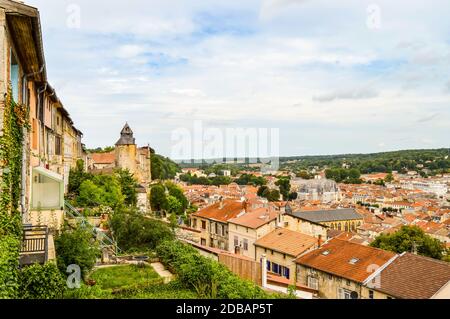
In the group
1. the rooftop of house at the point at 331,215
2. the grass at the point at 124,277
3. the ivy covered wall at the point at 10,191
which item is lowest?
the rooftop of house at the point at 331,215

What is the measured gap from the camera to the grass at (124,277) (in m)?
15.3

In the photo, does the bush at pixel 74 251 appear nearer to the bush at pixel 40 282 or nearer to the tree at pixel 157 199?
the bush at pixel 40 282

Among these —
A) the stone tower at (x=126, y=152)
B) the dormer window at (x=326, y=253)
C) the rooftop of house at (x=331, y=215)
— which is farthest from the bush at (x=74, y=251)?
the rooftop of house at (x=331, y=215)

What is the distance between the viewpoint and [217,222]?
40.2 meters

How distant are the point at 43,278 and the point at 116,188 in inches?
924

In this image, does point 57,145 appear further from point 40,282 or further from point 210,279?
point 40,282

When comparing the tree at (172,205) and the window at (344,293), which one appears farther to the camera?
the tree at (172,205)

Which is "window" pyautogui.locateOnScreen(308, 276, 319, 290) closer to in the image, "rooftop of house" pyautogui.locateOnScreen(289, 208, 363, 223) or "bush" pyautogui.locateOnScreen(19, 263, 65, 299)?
"bush" pyautogui.locateOnScreen(19, 263, 65, 299)

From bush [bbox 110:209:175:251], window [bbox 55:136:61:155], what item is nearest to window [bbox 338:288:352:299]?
bush [bbox 110:209:175:251]

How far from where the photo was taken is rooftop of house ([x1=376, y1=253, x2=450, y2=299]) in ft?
71.8

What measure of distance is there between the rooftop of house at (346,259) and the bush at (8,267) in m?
19.9

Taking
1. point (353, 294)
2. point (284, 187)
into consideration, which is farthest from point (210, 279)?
point (284, 187)

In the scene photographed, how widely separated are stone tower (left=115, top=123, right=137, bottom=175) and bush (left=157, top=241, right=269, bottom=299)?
123 feet
